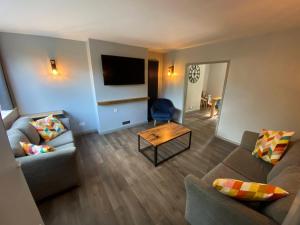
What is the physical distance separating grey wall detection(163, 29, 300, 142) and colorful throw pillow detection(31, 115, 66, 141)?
378 centimetres

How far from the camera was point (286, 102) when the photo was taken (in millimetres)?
2350

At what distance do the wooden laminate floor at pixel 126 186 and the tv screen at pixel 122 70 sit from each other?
1647 mm

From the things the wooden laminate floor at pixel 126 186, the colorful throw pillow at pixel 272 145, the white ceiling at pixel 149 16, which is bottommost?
the wooden laminate floor at pixel 126 186

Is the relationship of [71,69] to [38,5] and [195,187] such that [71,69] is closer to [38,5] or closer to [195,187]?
[38,5]

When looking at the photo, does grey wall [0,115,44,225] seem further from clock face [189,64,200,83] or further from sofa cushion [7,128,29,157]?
clock face [189,64,200,83]

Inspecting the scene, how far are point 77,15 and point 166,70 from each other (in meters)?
3.32

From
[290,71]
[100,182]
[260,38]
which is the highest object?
[260,38]

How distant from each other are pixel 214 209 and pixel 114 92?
10.6 ft

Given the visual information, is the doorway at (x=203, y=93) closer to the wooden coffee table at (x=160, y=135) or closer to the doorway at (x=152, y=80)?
the doorway at (x=152, y=80)

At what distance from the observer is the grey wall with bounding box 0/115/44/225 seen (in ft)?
2.38

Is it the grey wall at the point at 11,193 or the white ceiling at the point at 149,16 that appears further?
the white ceiling at the point at 149,16

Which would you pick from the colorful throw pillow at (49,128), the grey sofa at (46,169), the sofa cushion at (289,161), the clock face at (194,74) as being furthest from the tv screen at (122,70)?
the sofa cushion at (289,161)

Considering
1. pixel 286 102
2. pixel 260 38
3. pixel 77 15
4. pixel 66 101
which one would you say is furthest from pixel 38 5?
pixel 286 102

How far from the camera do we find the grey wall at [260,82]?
2256 mm
